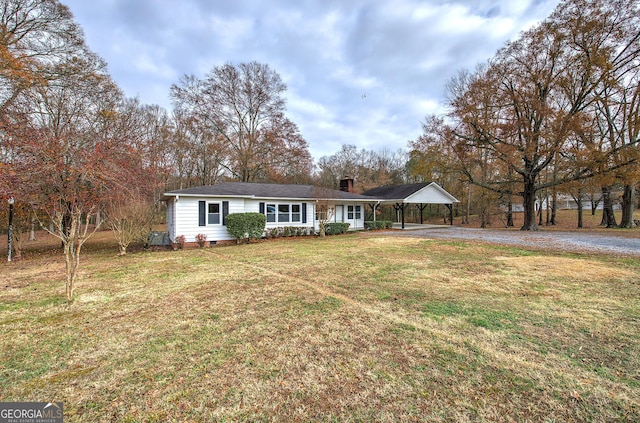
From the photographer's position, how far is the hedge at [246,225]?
12.9m

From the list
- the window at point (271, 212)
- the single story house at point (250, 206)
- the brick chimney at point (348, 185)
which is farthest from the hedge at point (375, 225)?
the window at point (271, 212)

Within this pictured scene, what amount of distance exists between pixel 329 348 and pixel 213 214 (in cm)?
1147

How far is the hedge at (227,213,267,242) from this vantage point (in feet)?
42.5

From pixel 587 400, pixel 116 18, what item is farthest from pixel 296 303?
pixel 116 18

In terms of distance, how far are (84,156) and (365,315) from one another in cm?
839

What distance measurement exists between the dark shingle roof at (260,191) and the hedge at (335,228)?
1.61m

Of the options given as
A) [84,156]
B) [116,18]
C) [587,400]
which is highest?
[116,18]

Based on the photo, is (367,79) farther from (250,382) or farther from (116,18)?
(250,382)

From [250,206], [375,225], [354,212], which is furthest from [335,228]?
[250,206]

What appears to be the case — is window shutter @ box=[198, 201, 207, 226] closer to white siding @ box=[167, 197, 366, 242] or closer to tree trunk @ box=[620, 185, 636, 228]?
white siding @ box=[167, 197, 366, 242]

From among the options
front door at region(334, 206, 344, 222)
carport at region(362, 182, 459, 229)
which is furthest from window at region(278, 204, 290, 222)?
carport at region(362, 182, 459, 229)

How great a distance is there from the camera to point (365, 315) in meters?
4.02

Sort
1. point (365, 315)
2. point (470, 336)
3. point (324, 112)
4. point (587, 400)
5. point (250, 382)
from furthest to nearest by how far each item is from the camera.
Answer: point (324, 112) → point (365, 315) → point (470, 336) → point (250, 382) → point (587, 400)

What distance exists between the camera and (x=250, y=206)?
1444cm
